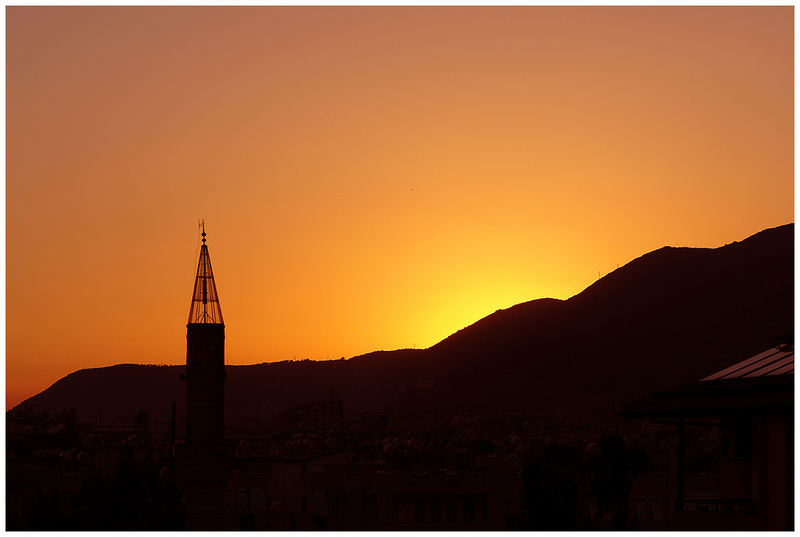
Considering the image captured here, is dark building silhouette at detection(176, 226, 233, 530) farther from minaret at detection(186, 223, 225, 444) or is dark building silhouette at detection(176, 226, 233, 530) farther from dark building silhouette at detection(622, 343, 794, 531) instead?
dark building silhouette at detection(622, 343, 794, 531)

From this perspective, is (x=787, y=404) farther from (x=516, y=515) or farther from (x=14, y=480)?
(x=14, y=480)

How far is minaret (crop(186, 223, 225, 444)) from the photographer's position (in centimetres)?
7675

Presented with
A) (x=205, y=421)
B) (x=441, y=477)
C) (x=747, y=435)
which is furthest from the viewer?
(x=205, y=421)

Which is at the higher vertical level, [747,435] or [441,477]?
[747,435]

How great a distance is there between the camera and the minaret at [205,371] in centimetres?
7675

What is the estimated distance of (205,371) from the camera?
79.1 meters

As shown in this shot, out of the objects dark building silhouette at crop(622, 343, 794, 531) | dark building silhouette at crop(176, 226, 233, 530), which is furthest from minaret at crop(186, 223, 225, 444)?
dark building silhouette at crop(622, 343, 794, 531)

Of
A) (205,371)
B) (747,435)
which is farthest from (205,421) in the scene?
(747,435)

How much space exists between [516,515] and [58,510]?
22818 millimetres

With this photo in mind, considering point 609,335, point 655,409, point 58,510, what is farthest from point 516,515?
point 609,335

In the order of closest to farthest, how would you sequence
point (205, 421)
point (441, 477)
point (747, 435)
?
1. point (747, 435)
2. point (441, 477)
3. point (205, 421)

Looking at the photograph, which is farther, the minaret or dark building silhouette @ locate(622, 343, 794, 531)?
the minaret

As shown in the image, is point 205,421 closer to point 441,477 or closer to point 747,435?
point 441,477

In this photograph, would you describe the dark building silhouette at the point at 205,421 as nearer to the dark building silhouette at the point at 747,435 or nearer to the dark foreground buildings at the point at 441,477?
the dark foreground buildings at the point at 441,477
